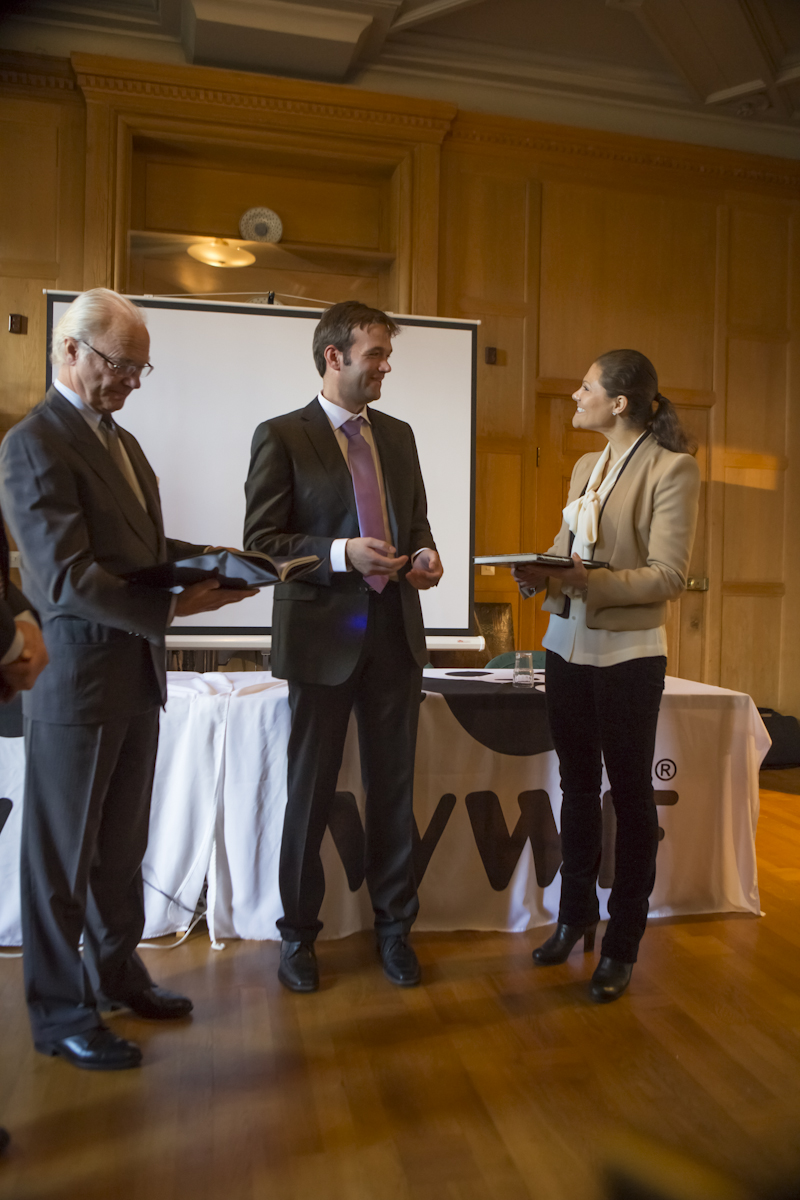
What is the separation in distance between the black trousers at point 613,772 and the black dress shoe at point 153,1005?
0.97 meters

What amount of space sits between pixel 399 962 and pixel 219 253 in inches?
149

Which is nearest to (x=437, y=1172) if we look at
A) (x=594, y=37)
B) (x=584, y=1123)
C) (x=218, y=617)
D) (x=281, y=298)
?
(x=584, y=1123)

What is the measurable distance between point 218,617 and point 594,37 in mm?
3593

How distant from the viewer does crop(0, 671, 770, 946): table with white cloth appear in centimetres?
230

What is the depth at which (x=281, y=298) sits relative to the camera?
462cm

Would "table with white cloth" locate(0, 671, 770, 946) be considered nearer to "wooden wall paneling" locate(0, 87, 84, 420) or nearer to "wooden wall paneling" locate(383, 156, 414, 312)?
"wooden wall paneling" locate(0, 87, 84, 420)

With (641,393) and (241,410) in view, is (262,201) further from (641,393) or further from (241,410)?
(641,393)

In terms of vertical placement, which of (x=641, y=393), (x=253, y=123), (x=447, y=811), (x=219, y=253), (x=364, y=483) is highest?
(x=253, y=123)

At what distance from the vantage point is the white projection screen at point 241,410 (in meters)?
3.43

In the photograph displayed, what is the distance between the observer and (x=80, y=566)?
1531 mm

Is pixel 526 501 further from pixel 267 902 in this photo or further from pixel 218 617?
pixel 267 902

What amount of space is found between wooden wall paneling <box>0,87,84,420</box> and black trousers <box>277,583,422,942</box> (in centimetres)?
294

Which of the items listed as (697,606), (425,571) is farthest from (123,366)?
(697,606)

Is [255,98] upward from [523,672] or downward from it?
upward
